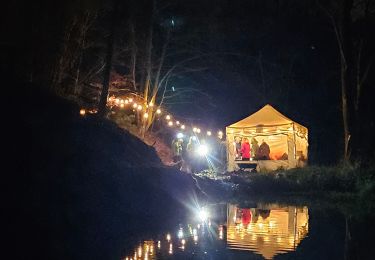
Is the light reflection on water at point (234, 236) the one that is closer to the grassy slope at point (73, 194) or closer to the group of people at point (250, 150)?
the grassy slope at point (73, 194)

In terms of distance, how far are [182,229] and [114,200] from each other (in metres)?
1.92

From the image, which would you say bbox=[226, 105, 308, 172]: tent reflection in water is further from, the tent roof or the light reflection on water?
the light reflection on water

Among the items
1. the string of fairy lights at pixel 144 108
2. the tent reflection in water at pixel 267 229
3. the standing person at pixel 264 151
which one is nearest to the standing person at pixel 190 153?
the string of fairy lights at pixel 144 108

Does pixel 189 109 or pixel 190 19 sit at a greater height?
pixel 190 19

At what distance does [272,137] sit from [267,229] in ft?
46.7

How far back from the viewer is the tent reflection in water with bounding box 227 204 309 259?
7527mm

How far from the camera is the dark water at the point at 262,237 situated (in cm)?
700

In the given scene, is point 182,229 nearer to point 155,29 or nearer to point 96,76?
point 96,76

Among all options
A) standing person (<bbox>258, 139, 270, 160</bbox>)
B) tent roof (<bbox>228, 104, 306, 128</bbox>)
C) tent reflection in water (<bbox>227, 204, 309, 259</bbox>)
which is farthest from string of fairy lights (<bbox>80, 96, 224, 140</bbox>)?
tent reflection in water (<bbox>227, 204, 309, 259</bbox>)

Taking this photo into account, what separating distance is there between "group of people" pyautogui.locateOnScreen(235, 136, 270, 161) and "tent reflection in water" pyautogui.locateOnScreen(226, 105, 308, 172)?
0.38 feet

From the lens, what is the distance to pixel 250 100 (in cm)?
3456

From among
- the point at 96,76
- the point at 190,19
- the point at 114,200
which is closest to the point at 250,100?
the point at 190,19

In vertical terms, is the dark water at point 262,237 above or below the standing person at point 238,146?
below

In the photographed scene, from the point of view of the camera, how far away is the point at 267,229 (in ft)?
30.2
